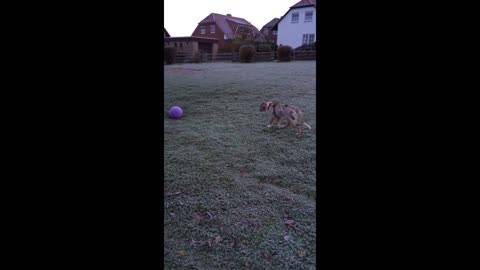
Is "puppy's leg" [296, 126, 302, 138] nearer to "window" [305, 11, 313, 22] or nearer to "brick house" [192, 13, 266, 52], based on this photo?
"window" [305, 11, 313, 22]

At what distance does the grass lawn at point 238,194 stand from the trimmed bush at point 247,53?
16161mm

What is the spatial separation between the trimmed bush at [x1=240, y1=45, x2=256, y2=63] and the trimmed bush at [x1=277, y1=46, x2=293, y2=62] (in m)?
1.83

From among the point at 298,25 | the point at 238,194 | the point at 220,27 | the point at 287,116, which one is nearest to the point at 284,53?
the point at 298,25

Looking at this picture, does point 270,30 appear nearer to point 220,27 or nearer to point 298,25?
point 220,27

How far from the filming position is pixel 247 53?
70.5 feet

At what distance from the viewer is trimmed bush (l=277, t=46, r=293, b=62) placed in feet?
69.2

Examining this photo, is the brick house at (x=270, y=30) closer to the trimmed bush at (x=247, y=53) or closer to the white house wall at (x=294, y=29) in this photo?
the white house wall at (x=294, y=29)

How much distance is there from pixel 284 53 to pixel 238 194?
19559mm
